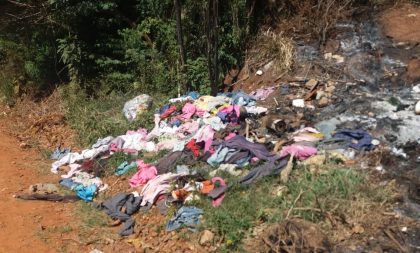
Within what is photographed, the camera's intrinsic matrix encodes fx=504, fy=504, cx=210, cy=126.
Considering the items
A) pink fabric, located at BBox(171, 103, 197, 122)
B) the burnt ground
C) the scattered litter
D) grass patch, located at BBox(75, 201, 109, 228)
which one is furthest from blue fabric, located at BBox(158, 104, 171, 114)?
the scattered litter

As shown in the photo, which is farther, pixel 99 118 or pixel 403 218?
pixel 99 118

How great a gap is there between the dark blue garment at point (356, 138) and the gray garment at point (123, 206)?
2.31 metres

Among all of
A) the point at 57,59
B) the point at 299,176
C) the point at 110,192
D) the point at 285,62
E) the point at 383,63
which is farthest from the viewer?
the point at 57,59

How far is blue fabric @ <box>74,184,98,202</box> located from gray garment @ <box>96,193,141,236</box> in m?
0.27

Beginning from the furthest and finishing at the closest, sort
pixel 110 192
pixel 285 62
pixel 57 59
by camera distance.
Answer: pixel 57 59, pixel 285 62, pixel 110 192

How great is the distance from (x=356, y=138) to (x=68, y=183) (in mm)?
3380

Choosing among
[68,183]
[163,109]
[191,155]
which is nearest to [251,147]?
[191,155]

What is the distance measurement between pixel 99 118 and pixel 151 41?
6.13ft

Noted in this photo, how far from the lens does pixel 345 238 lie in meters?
4.12

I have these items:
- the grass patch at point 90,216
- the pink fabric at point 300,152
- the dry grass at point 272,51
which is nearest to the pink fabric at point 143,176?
the grass patch at point 90,216

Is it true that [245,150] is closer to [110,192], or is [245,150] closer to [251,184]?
[251,184]

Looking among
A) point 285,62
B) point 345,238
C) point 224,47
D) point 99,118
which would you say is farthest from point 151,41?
point 345,238

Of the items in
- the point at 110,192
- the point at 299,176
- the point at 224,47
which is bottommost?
the point at 110,192

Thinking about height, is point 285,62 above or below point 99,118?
above
